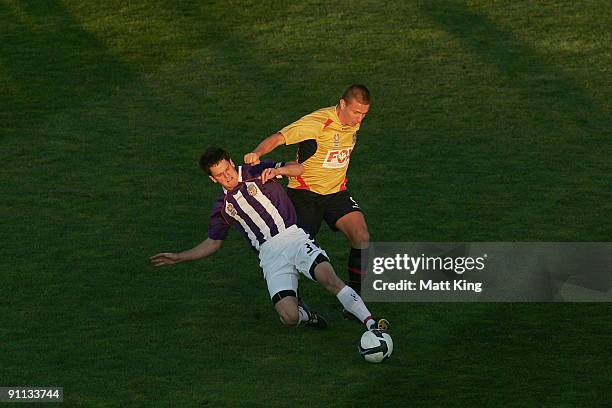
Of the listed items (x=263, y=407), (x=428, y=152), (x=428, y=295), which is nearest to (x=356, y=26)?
(x=428, y=152)

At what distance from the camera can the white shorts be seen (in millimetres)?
12734

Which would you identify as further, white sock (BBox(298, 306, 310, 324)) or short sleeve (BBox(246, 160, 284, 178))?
short sleeve (BBox(246, 160, 284, 178))

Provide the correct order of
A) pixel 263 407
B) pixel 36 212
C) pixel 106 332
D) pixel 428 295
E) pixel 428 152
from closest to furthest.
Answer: pixel 263 407
pixel 106 332
pixel 428 295
pixel 36 212
pixel 428 152

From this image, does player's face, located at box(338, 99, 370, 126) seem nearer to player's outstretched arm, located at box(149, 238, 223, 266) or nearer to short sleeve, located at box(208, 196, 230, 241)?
short sleeve, located at box(208, 196, 230, 241)

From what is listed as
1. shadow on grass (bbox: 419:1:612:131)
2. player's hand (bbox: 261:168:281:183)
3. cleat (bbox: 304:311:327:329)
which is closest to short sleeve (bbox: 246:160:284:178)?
player's hand (bbox: 261:168:281:183)

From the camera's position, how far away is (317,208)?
13500mm

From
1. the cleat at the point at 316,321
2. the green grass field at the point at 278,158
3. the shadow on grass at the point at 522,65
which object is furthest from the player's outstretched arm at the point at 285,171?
the shadow on grass at the point at 522,65

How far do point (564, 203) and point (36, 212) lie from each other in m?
5.63

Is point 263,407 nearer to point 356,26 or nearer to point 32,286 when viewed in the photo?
point 32,286

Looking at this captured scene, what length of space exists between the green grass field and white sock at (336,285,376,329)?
321 millimetres

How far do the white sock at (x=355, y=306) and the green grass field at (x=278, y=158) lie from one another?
321 mm

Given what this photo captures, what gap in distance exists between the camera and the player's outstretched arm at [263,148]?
12320 millimetres

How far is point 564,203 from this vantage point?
53.4ft

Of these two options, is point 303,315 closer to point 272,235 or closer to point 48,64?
point 272,235
